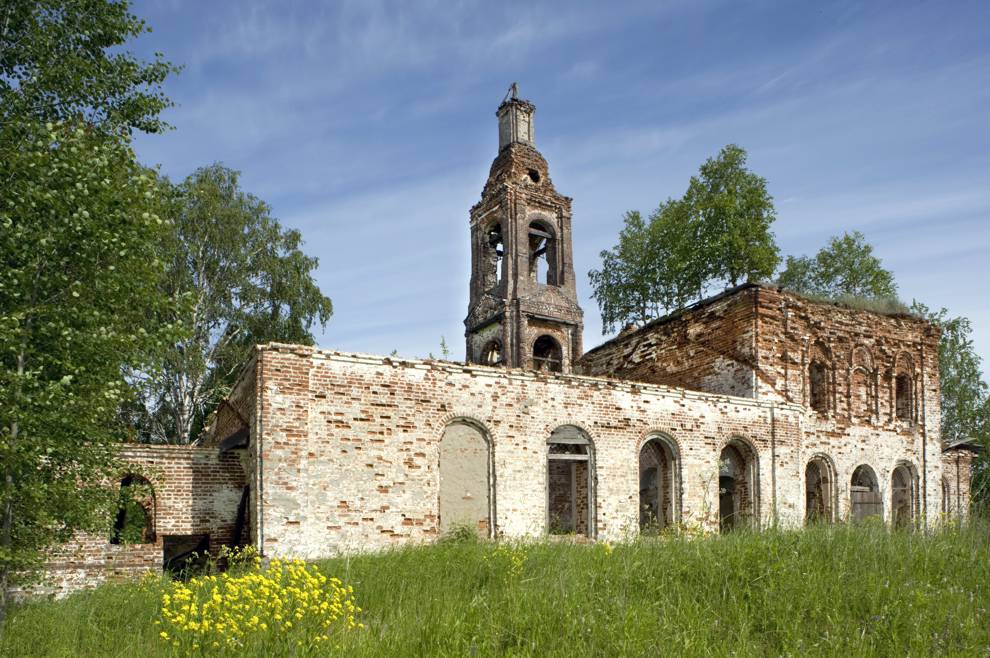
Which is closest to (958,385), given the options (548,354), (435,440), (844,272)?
(844,272)

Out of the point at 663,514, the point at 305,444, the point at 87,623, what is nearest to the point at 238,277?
the point at 305,444

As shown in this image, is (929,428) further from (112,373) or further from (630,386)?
(112,373)

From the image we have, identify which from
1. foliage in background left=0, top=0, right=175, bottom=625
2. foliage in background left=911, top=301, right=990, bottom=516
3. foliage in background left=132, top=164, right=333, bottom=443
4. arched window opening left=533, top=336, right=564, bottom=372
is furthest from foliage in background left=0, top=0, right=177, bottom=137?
foliage in background left=911, top=301, right=990, bottom=516

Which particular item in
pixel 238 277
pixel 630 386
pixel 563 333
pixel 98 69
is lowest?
pixel 630 386

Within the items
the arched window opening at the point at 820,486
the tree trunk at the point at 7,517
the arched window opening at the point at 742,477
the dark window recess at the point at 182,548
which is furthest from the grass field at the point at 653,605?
the arched window opening at the point at 820,486

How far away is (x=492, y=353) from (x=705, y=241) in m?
9.61

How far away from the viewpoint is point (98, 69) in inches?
548

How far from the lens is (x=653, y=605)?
281 inches

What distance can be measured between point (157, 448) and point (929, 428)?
20.6m

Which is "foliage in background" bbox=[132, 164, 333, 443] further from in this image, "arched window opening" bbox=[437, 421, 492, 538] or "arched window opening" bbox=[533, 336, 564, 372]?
"arched window opening" bbox=[437, 421, 492, 538]

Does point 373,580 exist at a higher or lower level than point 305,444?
lower

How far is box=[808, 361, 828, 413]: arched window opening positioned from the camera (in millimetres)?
20234

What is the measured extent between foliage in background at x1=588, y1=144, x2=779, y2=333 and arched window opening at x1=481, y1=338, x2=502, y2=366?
27.2ft

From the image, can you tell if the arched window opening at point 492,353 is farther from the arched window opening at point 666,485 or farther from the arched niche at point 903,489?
the arched niche at point 903,489
